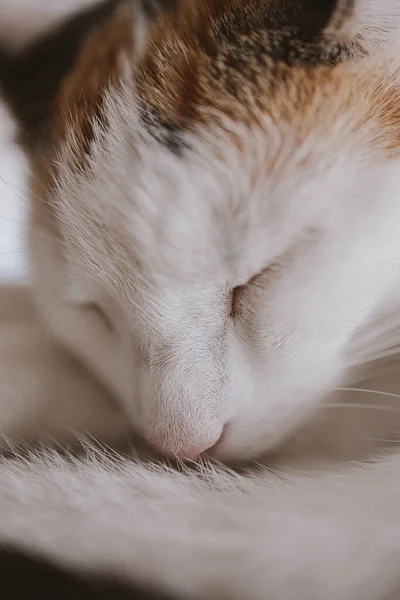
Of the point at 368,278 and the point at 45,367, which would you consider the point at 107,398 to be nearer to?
the point at 45,367

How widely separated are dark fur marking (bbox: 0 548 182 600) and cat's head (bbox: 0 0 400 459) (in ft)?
0.41

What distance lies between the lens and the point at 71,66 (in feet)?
2.19

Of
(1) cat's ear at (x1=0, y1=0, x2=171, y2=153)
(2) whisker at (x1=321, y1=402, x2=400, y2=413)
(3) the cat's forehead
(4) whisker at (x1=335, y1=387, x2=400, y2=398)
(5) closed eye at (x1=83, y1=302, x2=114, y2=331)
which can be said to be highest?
(1) cat's ear at (x1=0, y1=0, x2=171, y2=153)

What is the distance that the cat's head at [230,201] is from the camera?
512 mm

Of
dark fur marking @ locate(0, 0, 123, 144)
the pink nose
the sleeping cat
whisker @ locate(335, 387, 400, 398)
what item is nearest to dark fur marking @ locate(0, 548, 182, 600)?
the sleeping cat

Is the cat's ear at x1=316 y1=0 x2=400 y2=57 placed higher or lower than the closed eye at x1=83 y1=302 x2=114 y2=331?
higher

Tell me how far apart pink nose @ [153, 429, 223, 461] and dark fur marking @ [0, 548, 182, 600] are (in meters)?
0.12

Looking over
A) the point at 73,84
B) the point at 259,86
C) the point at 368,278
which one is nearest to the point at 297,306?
the point at 368,278

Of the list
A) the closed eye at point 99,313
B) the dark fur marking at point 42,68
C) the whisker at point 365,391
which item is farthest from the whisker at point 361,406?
the dark fur marking at point 42,68

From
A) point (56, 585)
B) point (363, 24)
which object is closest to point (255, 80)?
point (363, 24)

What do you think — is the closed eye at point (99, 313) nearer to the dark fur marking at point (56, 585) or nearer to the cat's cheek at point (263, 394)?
the cat's cheek at point (263, 394)

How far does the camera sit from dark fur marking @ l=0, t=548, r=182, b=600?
1.50ft

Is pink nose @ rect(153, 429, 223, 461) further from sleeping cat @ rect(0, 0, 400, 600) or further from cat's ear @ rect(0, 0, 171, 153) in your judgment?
cat's ear @ rect(0, 0, 171, 153)

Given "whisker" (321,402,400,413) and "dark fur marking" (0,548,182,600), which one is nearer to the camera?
"dark fur marking" (0,548,182,600)
